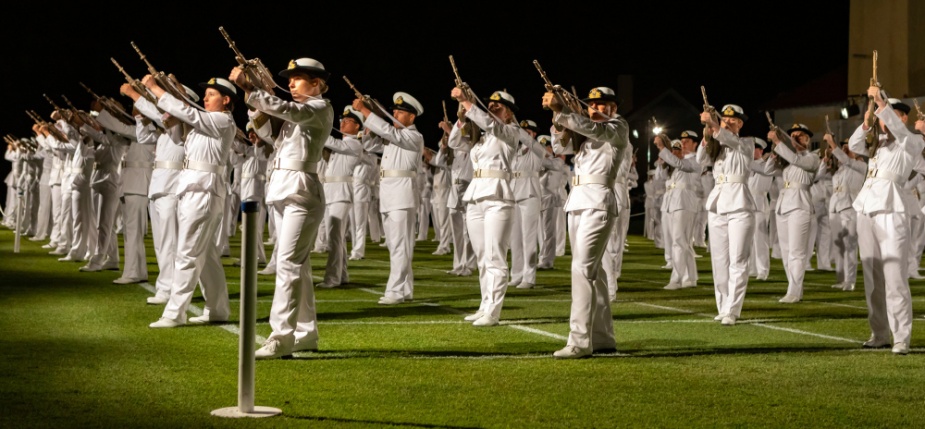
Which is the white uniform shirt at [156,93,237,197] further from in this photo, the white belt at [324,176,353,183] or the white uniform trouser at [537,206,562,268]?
the white uniform trouser at [537,206,562,268]

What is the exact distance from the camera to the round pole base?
7241mm

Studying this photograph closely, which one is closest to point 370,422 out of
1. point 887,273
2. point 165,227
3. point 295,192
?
point 295,192

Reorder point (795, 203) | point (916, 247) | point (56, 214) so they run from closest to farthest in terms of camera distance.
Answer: point (795, 203) < point (916, 247) < point (56, 214)

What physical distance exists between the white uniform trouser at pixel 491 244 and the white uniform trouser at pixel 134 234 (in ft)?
17.5

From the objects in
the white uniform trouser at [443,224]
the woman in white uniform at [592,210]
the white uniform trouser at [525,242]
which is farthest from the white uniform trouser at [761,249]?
the woman in white uniform at [592,210]

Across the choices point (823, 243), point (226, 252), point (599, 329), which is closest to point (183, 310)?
point (599, 329)

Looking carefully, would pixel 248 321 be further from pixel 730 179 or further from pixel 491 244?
pixel 730 179

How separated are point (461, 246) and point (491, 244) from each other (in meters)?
7.71

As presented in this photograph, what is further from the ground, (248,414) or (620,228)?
(620,228)

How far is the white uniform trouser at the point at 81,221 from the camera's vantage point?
20.3 metres

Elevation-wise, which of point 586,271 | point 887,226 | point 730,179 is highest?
point 730,179

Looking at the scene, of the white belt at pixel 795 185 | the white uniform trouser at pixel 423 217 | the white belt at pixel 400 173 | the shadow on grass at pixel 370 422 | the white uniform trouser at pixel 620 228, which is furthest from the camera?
the white uniform trouser at pixel 423 217

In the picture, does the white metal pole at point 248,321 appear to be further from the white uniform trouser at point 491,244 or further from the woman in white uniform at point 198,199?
the white uniform trouser at point 491,244

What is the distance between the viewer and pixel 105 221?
61.1 feet
